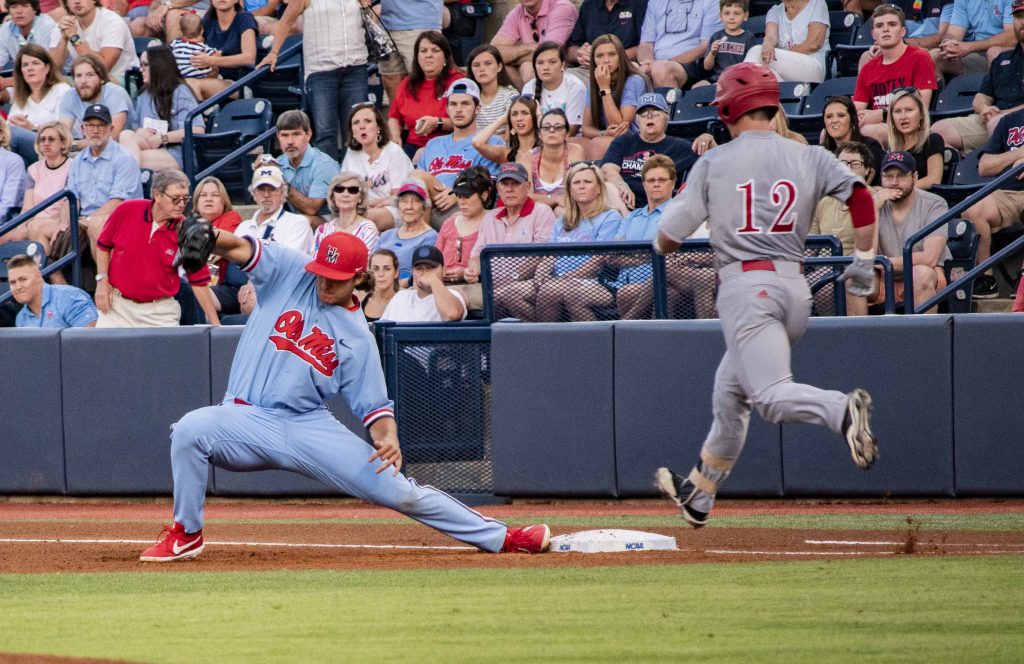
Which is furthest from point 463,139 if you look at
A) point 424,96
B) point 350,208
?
point 350,208

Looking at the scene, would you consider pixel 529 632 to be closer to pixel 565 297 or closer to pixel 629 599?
pixel 629 599

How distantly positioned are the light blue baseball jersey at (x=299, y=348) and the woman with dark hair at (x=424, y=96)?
6.72 meters

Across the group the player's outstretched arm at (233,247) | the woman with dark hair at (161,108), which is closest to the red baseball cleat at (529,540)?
the player's outstretched arm at (233,247)

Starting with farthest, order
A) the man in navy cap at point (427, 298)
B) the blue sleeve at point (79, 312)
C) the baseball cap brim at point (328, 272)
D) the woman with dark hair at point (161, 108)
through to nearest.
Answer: the woman with dark hair at point (161, 108), the blue sleeve at point (79, 312), the man in navy cap at point (427, 298), the baseball cap brim at point (328, 272)

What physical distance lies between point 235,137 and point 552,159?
410 centimetres

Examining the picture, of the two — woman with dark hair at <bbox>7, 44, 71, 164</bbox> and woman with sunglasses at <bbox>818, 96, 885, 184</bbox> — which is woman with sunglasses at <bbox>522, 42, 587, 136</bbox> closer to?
woman with sunglasses at <bbox>818, 96, 885, 184</bbox>

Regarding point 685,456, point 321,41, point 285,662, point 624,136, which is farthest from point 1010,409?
point 321,41

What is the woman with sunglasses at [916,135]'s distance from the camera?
35.7 feet

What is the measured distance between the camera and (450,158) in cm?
1290

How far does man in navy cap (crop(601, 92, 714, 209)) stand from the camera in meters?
11.8

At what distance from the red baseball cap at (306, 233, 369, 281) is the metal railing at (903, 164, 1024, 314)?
14.5 ft

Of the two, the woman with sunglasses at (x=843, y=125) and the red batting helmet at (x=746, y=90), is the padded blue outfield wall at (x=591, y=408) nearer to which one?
the woman with sunglasses at (x=843, y=125)

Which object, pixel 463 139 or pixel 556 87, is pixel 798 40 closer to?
pixel 556 87

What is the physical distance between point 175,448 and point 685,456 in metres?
4.18
